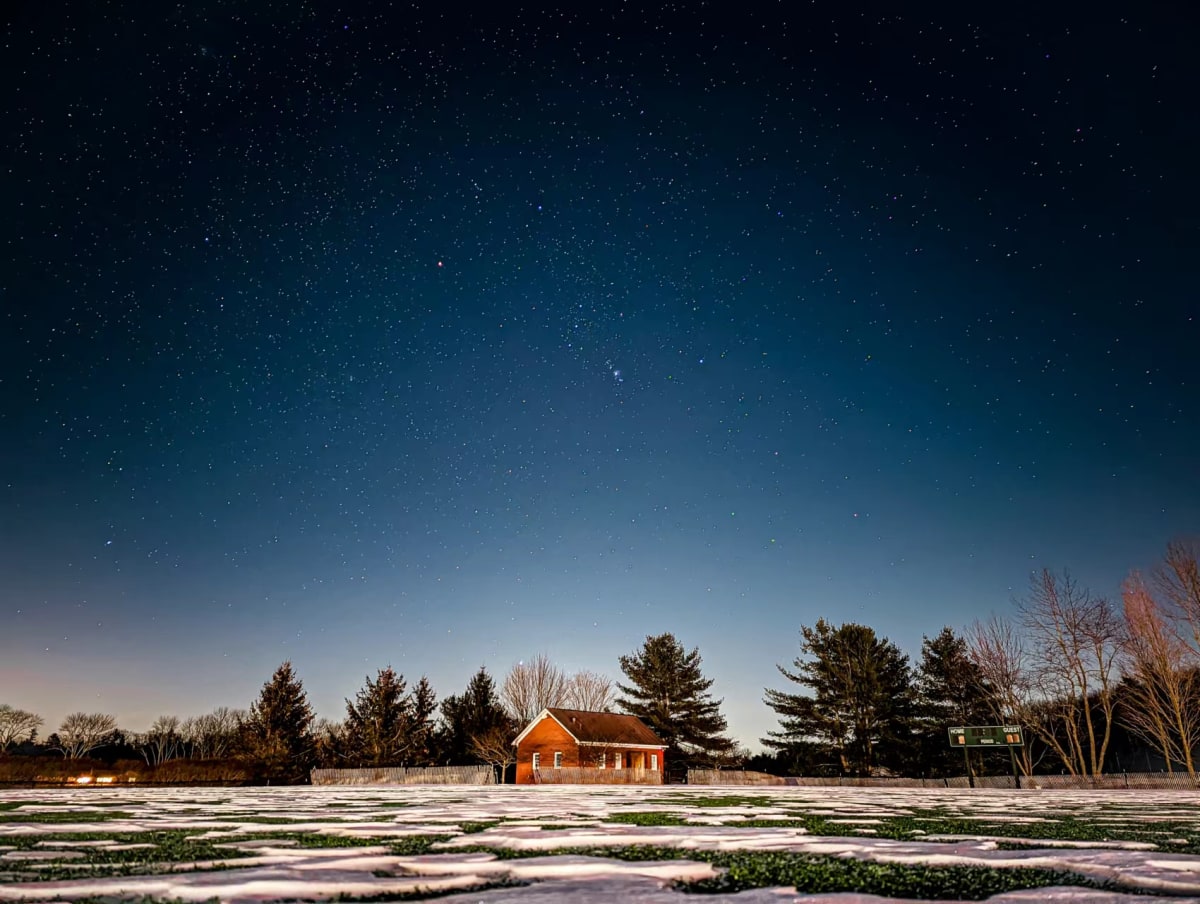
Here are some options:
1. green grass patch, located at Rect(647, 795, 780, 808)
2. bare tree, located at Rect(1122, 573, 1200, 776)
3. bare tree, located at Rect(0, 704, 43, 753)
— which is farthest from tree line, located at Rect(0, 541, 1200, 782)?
bare tree, located at Rect(0, 704, 43, 753)

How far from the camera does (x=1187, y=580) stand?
87.3 ft

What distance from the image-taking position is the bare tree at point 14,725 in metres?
66.1

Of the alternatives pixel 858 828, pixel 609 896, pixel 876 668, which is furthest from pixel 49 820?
pixel 876 668

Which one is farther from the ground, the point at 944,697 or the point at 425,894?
the point at 425,894

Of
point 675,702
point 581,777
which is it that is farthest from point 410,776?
point 675,702

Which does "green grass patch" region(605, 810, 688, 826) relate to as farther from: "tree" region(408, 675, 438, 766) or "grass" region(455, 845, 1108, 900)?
"tree" region(408, 675, 438, 766)

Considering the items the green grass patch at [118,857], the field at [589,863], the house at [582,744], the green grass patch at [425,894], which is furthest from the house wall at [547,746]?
the green grass patch at [425,894]

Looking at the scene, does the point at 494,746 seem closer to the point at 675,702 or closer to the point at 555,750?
the point at 555,750

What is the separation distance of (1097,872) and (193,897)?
301 cm

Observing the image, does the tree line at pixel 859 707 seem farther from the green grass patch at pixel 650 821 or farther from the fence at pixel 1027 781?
the green grass patch at pixel 650 821

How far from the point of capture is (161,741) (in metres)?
77.4

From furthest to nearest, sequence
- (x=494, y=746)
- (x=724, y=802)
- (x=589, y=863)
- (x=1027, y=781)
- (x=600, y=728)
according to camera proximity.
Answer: (x=494, y=746), (x=600, y=728), (x=1027, y=781), (x=724, y=802), (x=589, y=863)

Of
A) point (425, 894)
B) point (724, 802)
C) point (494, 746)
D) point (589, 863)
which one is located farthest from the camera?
point (494, 746)

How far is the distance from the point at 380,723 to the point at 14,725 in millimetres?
53016
